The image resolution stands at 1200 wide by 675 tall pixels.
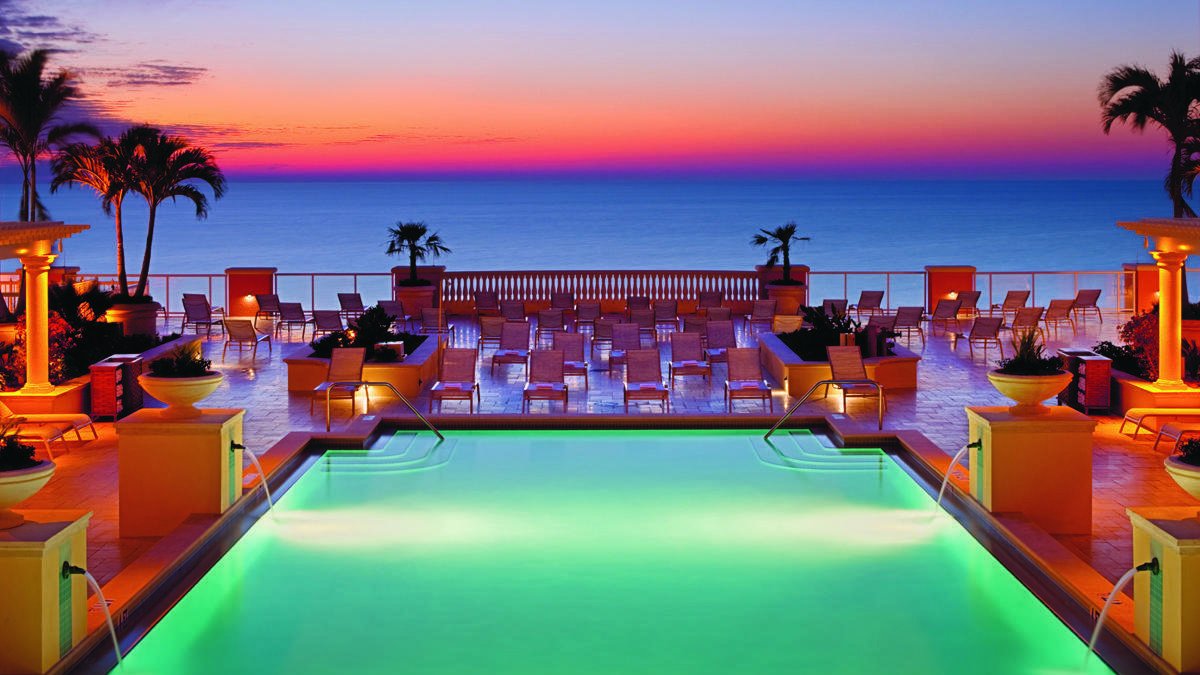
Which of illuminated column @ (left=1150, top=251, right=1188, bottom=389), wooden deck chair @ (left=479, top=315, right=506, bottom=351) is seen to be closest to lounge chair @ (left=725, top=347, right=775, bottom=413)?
illuminated column @ (left=1150, top=251, right=1188, bottom=389)

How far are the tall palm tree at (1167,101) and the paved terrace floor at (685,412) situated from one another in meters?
3.31

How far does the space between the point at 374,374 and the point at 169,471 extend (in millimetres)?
6804

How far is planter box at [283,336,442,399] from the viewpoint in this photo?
16.5 m

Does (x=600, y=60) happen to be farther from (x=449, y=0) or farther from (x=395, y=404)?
(x=395, y=404)

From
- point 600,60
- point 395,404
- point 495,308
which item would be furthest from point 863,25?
point 395,404

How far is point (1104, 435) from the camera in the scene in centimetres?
1368

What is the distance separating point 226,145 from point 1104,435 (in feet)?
117

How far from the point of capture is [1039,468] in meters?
9.73

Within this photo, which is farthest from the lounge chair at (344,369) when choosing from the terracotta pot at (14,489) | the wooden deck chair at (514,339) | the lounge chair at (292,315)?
the terracotta pot at (14,489)

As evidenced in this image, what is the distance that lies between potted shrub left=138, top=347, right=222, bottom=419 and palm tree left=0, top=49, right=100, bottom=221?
14.1 metres

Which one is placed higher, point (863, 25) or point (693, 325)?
point (863, 25)

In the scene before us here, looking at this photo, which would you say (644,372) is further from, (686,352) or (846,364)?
(846,364)

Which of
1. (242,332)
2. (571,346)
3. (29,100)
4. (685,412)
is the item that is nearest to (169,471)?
(685,412)

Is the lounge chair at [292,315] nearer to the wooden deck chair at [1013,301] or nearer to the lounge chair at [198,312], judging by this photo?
the lounge chair at [198,312]
